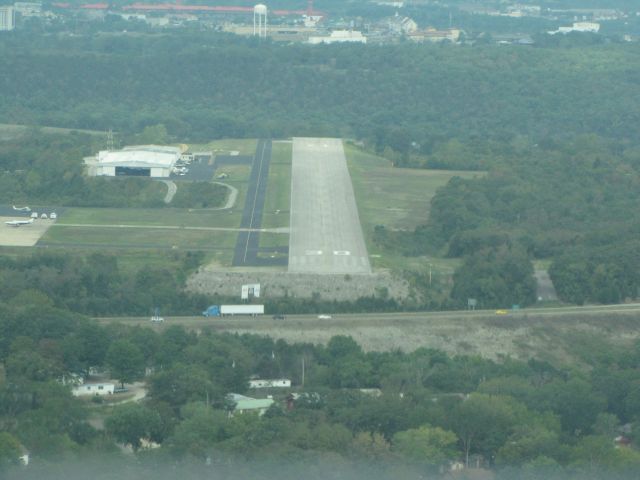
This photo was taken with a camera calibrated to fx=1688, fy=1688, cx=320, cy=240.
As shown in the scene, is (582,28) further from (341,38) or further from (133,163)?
(133,163)

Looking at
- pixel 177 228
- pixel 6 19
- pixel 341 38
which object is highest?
pixel 177 228

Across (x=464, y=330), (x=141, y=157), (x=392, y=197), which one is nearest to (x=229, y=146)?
(x=141, y=157)

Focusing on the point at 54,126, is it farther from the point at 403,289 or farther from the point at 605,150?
the point at 403,289

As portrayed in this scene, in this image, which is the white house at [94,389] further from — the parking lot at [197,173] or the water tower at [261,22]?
the water tower at [261,22]

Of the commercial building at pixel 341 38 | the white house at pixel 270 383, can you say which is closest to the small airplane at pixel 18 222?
the white house at pixel 270 383

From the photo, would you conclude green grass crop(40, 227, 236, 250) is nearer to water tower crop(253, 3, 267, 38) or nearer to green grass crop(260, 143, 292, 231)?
green grass crop(260, 143, 292, 231)

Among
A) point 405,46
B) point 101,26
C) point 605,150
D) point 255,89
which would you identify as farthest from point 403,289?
point 101,26
